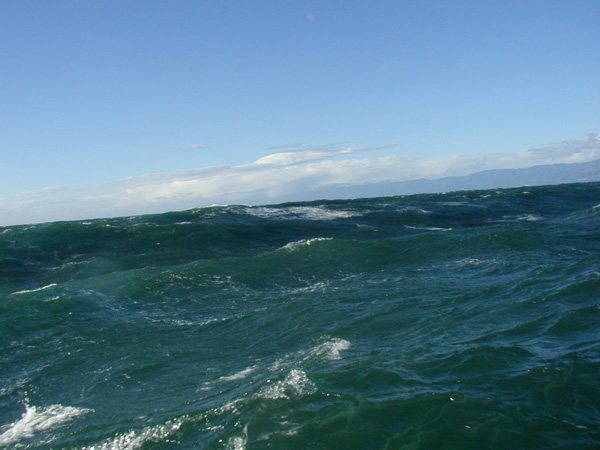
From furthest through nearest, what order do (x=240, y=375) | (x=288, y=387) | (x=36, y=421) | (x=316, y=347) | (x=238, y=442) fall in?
(x=316, y=347)
(x=240, y=375)
(x=36, y=421)
(x=288, y=387)
(x=238, y=442)

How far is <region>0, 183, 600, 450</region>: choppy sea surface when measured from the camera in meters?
6.07

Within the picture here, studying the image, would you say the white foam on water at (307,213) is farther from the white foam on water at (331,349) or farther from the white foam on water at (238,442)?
the white foam on water at (238,442)

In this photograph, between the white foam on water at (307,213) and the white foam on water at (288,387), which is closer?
the white foam on water at (288,387)

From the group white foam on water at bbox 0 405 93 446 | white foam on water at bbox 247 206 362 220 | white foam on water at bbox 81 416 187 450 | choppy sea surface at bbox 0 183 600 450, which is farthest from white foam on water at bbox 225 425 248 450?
white foam on water at bbox 247 206 362 220

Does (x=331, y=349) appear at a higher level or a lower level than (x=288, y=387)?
lower

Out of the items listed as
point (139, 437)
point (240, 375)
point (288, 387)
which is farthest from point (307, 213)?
point (139, 437)

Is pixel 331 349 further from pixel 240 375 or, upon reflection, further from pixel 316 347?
pixel 240 375

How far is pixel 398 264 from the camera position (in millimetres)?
17844

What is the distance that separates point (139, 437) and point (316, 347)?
3.87 metres

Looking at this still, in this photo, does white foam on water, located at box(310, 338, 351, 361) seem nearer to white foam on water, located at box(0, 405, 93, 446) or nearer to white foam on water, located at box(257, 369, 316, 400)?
white foam on water, located at box(257, 369, 316, 400)

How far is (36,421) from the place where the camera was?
24.5 ft

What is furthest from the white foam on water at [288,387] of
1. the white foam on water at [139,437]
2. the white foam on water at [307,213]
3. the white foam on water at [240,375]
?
the white foam on water at [307,213]

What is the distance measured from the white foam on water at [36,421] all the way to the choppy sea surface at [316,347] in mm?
38

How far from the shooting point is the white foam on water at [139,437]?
20.3 feet
